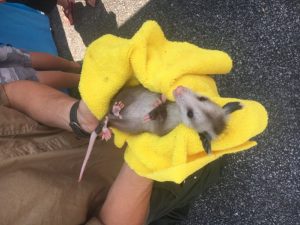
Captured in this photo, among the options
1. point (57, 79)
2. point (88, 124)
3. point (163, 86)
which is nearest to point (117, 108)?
point (88, 124)

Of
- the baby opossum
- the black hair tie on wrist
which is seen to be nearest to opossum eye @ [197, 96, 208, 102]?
the baby opossum

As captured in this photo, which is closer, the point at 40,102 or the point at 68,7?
the point at 40,102

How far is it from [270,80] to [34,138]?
2.49ft

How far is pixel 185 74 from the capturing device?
1006mm

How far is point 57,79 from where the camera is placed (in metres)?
1.52

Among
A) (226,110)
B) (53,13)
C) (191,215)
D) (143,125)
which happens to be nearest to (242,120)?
(226,110)

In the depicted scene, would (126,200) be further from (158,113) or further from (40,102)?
(40,102)

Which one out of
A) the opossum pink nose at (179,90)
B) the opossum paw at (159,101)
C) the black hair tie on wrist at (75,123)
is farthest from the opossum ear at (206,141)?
the black hair tie on wrist at (75,123)

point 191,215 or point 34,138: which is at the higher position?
point 34,138

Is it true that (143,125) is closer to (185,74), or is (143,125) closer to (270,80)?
(185,74)

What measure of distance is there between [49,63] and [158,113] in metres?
0.67

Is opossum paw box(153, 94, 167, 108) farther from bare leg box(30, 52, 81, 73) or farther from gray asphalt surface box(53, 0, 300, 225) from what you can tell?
bare leg box(30, 52, 81, 73)

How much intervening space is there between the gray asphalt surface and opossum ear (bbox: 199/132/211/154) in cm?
48

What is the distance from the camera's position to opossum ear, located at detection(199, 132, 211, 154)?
918 millimetres
